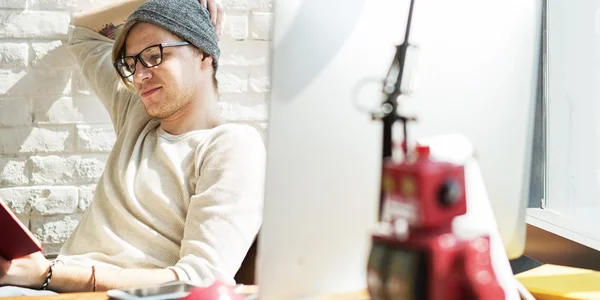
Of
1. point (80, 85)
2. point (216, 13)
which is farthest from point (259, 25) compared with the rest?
point (80, 85)

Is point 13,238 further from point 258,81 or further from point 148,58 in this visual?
point 258,81

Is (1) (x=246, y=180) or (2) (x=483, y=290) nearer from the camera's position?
(2) (x=483, y=290)

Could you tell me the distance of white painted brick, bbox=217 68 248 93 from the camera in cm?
184

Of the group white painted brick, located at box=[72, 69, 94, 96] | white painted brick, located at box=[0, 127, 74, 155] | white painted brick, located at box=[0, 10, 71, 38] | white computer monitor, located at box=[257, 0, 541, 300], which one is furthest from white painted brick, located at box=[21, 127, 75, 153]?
white computer monitor, located at box=[257, 0, 541, 300]

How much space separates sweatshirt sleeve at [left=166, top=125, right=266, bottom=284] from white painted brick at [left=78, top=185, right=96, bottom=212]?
51 cm

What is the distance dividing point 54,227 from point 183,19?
0.67 meters

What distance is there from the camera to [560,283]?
0.90 metres

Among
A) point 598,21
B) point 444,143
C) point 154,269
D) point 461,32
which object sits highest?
point 598,21

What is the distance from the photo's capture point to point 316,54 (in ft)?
2.10

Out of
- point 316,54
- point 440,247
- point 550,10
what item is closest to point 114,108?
point 550,10

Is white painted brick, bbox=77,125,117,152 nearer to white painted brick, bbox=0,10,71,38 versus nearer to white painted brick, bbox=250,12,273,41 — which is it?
white painted brick, bbox=0,10,71,38

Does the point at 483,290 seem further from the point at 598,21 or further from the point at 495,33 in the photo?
the point at 598,21

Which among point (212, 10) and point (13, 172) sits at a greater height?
point (212, 10)

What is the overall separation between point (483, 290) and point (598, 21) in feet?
3.40
